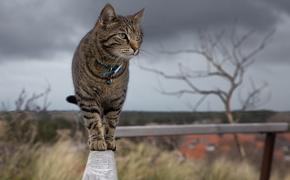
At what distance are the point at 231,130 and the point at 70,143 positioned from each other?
1.98 metres

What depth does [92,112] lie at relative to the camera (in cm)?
217

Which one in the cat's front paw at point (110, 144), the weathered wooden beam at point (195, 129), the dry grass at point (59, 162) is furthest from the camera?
the dry grass at point (59, 162)

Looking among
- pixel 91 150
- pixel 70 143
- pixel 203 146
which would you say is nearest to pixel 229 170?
pixel 203 146

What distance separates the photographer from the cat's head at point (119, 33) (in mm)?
2064

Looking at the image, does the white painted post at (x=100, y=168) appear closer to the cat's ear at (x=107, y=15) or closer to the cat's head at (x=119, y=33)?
the cat's head at (x=119, y=33)

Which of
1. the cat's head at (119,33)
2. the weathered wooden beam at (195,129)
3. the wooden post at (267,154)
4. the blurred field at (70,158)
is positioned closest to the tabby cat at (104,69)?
the cat's head at (119,33)

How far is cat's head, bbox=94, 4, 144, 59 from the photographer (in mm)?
2064

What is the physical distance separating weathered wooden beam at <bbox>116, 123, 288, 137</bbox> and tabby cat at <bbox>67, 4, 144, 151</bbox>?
9.92 ft

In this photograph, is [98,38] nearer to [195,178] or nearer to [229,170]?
[195,178]

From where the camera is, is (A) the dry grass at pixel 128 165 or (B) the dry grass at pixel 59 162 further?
(A) the dry grass at pixel 128 165

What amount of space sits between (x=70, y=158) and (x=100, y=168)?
4.08 metres

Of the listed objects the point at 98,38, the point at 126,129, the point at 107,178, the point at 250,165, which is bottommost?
the point at 250,165

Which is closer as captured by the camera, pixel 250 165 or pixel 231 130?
pixel 231 130

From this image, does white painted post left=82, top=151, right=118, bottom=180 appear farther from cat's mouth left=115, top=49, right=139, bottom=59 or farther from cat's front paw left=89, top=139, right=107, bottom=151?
cat's mouth left=115, top=49, right=139, bottom=59
